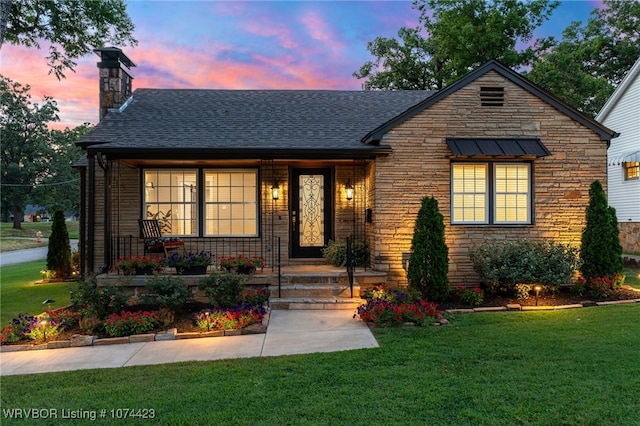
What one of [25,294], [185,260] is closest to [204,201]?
[185,260]

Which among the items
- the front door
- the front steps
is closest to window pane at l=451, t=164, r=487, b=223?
the front steps

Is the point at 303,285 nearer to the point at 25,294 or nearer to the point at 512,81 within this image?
the point at 512,81

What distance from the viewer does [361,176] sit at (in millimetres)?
9445

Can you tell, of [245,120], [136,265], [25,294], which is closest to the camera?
[136,265]

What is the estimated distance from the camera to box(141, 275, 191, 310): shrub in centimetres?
632

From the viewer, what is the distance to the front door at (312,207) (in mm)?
9672

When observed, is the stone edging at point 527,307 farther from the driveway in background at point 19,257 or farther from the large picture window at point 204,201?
the driveway in background at point 19,257

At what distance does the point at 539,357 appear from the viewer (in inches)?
175

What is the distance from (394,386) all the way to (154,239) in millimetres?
6508

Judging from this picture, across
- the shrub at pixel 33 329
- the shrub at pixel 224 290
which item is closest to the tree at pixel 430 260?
the shrub at pixel 224 290

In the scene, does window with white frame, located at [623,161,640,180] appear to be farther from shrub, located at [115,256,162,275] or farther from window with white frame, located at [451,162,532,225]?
shrub, located at [115,256,162,275]

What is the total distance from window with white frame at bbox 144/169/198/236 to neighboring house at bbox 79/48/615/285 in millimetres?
24

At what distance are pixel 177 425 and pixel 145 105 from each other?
31.4 feet

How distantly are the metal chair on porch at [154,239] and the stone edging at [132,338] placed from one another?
2.92 meters
